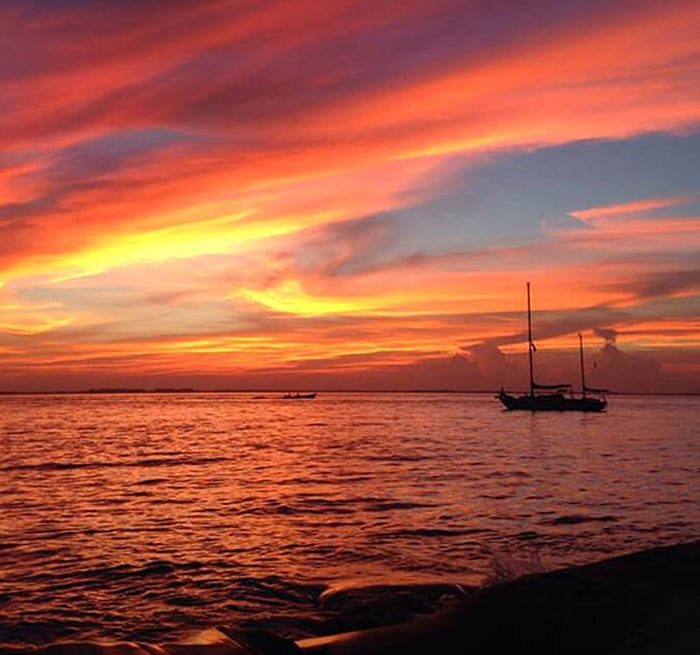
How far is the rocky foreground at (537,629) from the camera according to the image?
5.98m

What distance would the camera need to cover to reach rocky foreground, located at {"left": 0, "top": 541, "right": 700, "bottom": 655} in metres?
5.98

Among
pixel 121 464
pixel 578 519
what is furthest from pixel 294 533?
pixel 121 464

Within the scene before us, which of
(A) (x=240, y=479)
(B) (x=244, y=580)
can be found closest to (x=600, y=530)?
(B) (x=244, y=580)

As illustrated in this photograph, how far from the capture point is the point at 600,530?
57.1ft

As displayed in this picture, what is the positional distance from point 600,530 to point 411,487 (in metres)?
10.1

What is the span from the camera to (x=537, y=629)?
6523 millimetres

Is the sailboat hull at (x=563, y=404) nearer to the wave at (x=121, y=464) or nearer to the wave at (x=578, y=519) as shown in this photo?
the wave at (x=121, y=464)

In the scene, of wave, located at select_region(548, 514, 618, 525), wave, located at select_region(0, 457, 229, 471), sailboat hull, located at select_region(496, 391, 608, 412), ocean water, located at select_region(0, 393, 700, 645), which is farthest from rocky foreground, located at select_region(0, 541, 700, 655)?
sailboat hull, located at select_region(496, 391, 608, 412)

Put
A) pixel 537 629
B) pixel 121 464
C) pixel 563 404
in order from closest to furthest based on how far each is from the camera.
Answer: pixel 537 629, pixel 121 464, pixel 563 404

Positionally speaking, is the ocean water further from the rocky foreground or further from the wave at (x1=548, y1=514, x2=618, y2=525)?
the rocky foreground

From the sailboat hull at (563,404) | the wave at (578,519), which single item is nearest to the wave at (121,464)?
the wave at (578,519)

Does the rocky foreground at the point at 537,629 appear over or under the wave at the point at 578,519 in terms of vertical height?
over

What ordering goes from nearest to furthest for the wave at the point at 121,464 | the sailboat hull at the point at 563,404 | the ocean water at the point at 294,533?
the ocean water at the point at 294,533, the wave at the point at 121,464, the sailboat hull at the point at 563,404

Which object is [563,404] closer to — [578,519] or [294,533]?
[578,519]
